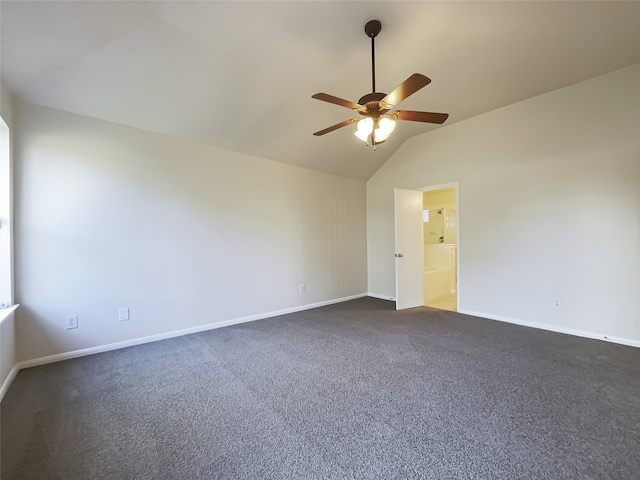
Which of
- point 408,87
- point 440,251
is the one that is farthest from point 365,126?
point 440,251

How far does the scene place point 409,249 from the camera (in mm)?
4738

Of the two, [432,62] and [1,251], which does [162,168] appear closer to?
[1,251]

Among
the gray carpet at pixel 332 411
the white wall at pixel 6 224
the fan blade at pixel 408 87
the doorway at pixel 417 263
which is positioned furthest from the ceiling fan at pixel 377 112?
the white wall at pixel 6 224

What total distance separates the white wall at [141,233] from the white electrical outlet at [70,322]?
0.13 ft

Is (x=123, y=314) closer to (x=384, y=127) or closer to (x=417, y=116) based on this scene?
(x=384, y=127)

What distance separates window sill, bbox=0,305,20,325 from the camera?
2151 mm

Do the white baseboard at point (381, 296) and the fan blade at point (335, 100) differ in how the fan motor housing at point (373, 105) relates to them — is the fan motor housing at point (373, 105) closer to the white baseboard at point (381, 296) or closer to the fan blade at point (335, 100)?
the fan blade at point (335, 100)

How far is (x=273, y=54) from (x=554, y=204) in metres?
3.78

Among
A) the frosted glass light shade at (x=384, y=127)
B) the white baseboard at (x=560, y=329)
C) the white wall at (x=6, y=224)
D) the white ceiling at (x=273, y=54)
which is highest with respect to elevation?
the white ceiling at (x=273, y=54)

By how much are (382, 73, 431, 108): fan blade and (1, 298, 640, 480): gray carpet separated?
7.32ft

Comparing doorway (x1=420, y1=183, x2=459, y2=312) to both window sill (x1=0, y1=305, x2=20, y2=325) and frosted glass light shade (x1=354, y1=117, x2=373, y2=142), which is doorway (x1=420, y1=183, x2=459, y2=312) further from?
window sill (x1=0, y1=305, x2=20, y2=325)

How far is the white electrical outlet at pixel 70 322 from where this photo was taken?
2.76 m

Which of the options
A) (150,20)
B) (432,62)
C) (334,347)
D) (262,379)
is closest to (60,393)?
(262,379)

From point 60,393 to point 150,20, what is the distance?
3.04 m
